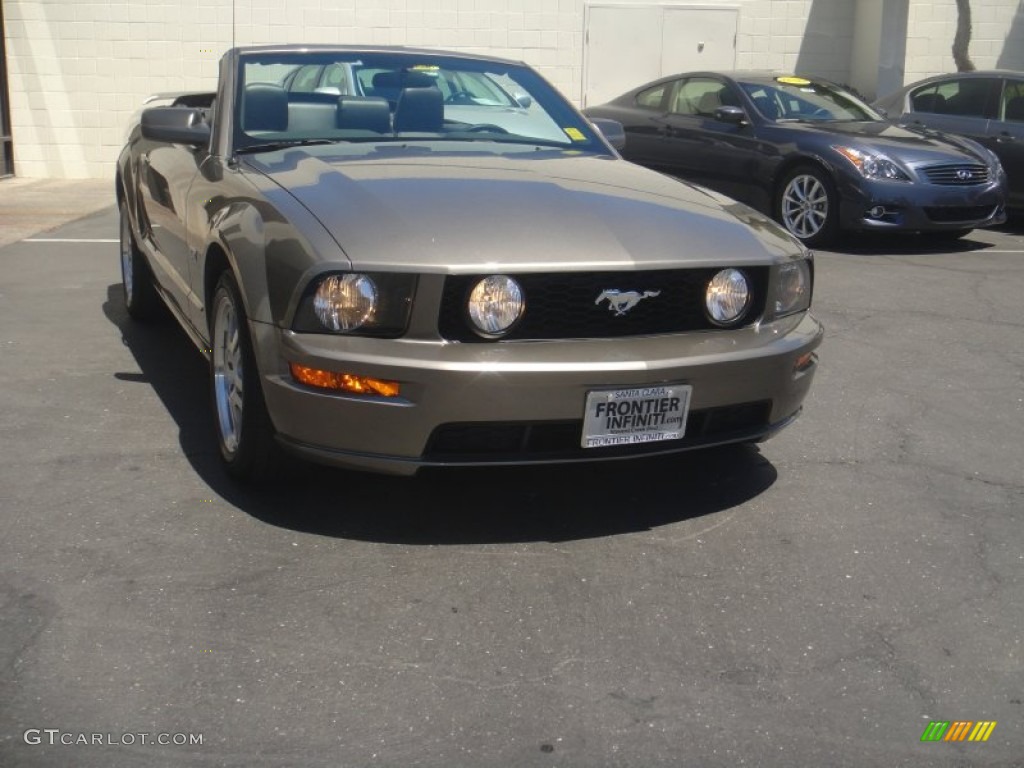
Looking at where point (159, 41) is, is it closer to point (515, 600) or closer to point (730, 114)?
point (730, 114)

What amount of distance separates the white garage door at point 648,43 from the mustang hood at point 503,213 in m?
11.4

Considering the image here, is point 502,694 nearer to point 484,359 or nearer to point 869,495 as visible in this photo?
point 484,359

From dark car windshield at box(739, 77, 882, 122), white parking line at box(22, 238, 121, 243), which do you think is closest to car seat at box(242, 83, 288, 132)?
white parking line at box(22, 238, 121, 243)

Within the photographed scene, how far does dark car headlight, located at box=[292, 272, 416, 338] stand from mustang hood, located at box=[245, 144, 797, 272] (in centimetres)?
5

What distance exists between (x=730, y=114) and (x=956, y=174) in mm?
1880

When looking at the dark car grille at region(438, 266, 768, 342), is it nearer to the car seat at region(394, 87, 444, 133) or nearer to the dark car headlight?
the dark car headlight

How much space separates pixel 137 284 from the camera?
6906mm

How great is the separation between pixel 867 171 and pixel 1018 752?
7.68 m

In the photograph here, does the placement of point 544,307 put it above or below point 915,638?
above

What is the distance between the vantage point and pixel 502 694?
3.14 metres

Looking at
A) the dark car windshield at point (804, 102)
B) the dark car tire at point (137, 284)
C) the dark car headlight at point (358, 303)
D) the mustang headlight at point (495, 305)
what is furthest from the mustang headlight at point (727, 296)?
the dark car windshield at point (804, 102)

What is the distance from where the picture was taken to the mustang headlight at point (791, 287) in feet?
14.0

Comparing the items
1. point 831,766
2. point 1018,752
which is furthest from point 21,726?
point 1018,752

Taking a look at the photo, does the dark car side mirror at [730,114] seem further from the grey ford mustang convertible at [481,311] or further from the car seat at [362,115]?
the grey ford mustang convertible at [481,311]
